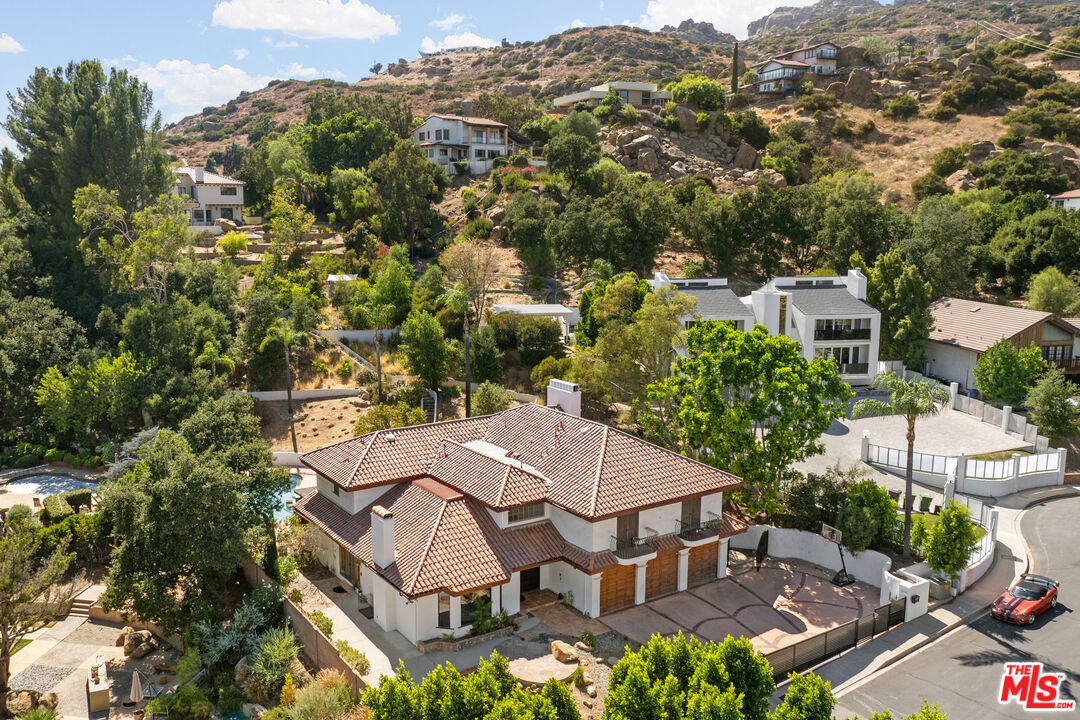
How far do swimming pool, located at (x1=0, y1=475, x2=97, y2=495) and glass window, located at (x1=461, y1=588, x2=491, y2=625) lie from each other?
26.6 m

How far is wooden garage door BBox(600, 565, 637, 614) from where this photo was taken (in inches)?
1145

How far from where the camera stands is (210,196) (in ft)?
279

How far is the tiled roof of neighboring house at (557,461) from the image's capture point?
96.6 feet

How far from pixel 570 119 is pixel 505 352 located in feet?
148

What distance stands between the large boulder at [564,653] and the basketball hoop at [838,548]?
40.0 feet

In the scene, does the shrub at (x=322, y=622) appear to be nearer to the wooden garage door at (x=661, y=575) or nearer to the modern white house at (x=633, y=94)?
the wooden garage door at (x=661, y=575)

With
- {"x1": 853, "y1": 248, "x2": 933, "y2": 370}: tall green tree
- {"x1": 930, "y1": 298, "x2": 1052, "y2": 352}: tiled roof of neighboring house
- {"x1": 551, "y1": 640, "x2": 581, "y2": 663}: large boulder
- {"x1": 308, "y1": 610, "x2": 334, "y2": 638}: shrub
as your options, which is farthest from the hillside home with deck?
{"x1": 308, "y1": 610, "x2": 334, "y2": 638}: shrub

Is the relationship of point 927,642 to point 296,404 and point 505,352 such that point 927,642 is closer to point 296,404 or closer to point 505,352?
point 505,352

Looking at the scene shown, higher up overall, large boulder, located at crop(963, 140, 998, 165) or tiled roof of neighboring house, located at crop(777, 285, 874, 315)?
large boulder, located at crop(963, 140, 998, 165)

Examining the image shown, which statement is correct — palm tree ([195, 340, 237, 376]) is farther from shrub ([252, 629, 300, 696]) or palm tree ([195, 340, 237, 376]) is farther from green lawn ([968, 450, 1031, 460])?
green lawn ([968, 450, 1031, 460])

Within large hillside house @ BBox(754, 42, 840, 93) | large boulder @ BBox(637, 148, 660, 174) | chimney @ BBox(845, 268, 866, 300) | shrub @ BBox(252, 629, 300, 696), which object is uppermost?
large hillside house @ BBox(754, 42, 840, 93)

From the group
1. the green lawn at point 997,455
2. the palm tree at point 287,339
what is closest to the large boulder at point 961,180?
the green lawn at point 997,455

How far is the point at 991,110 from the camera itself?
103688 mm

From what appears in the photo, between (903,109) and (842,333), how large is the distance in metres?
65.8
